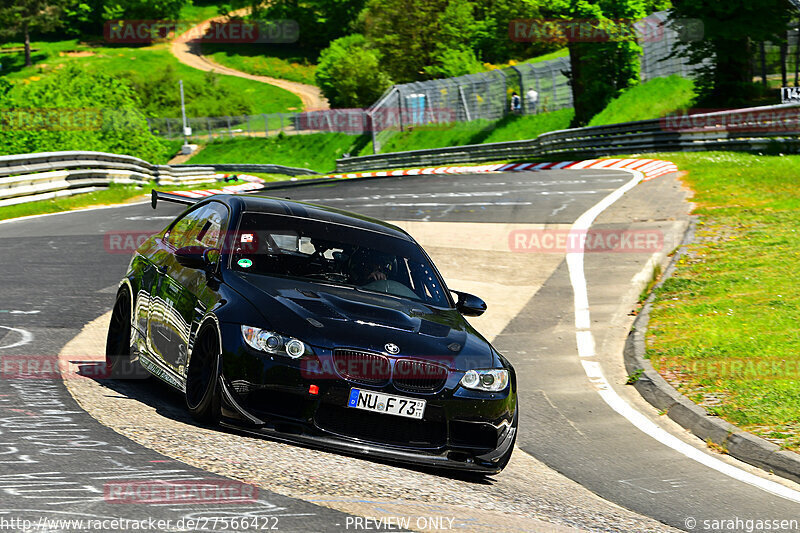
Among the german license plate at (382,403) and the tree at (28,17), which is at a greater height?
the tree at (28,17)

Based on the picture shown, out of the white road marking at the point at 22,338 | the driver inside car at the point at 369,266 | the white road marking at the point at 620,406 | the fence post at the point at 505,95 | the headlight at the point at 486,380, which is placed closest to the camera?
the headlight at the point at 486,380

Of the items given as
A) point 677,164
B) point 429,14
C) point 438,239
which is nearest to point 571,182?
point 677,164

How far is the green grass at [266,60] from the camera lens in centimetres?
13350

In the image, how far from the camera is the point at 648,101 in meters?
47.6

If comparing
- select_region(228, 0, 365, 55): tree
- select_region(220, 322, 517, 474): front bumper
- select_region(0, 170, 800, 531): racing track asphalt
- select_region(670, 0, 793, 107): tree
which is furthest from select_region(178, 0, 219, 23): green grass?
select_region(220, 322, 517, 474): front bumper

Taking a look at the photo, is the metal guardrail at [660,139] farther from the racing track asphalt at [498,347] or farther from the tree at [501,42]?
the tree at [501,42]

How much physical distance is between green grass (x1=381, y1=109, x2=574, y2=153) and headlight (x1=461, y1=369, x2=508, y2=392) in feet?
160

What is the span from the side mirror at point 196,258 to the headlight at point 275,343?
1.02 metres

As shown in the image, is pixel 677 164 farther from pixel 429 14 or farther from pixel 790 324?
pixel 429 14

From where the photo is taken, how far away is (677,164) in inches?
1148

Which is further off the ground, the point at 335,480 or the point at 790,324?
the point at 335,480

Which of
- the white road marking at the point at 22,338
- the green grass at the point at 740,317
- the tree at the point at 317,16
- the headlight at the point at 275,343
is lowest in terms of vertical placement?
the green grass at the point at 740,317

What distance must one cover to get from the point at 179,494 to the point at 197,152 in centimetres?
8911

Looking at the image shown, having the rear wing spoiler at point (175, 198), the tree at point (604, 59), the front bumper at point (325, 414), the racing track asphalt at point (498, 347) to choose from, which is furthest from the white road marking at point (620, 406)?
the tree at point (604, 59)
